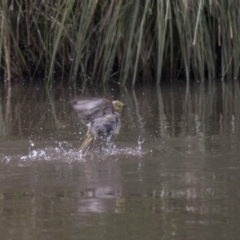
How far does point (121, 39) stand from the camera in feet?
38.9

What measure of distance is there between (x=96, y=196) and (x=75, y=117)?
3599 millimetres

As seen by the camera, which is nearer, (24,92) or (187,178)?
(187,178)

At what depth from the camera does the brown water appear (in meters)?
4.74

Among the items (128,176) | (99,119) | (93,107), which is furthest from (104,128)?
(128,176)

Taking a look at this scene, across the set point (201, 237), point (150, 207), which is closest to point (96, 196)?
point (150, 207)

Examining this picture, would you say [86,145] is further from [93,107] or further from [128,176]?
[128,176]

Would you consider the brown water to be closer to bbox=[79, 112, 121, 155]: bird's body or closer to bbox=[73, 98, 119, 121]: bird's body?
bbox=[79, 112, 121, 155]: bird's body

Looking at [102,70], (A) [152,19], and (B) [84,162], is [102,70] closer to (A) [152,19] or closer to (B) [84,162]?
(A) [152,19]

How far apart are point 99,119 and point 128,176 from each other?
141 cm

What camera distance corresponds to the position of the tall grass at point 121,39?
1145 cm

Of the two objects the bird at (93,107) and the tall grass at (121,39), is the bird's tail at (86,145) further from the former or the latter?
the tall grass at (121,39)

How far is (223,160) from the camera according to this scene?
255 inches

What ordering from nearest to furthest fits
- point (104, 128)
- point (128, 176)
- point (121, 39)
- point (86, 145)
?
point (128, 176), point (86, 145), point (104, 128), point (121, 39)

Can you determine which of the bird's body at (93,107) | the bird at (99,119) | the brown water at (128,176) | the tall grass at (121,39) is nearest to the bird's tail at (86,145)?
the bird at (99,119)
